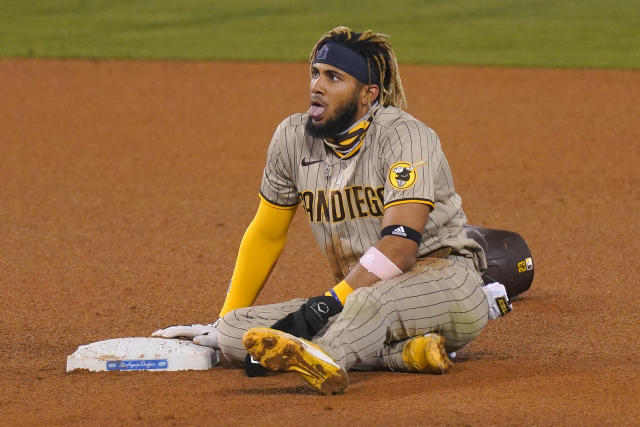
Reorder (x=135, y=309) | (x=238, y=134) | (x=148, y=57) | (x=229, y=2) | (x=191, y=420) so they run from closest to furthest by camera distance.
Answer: (x=191, y=420), (x=135, y=309), (x=238, y=134), (x=148, y=57), (x=229, y=2)

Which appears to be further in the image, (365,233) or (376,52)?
(376,52)

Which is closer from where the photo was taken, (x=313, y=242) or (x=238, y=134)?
(x=313, y=242)

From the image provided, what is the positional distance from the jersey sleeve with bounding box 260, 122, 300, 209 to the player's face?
221 mm

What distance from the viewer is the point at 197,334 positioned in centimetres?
536

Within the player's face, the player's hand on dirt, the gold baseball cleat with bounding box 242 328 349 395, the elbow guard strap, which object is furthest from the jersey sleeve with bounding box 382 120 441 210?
the player's hand on dirt

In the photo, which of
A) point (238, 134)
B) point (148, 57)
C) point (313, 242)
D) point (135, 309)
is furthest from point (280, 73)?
point (135, 309)

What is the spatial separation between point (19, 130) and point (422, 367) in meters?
8.68

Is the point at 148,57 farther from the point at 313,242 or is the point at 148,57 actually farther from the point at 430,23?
the point at 313,242

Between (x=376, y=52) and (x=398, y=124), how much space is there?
1.18 ft

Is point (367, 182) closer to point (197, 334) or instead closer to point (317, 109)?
point (317, 109)

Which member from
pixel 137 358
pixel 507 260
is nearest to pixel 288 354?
pixel 137 358

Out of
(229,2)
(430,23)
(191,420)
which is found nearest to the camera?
(191,420)

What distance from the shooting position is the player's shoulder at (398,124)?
4914mm

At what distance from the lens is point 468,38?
61.4ft
